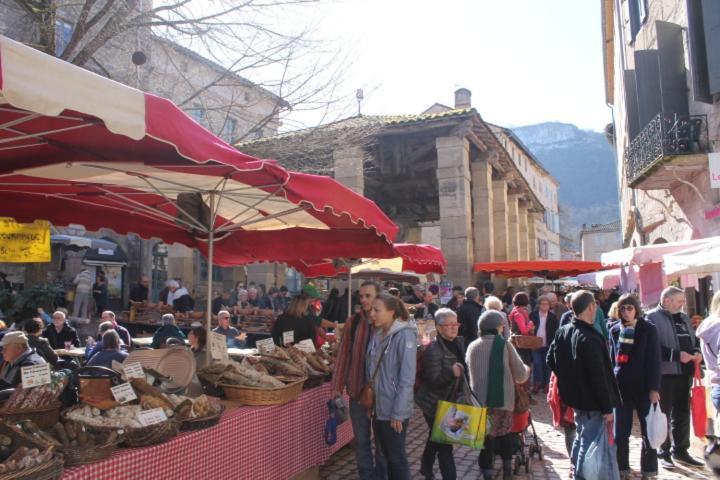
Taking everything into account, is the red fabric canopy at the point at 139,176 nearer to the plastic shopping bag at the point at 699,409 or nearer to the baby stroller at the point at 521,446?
the baby stroller at the point at 521,446

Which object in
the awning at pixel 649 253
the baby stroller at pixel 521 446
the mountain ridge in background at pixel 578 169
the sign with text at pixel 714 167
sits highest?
the mountain ridge in background at pixel 578 169

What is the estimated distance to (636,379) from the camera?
186 inches

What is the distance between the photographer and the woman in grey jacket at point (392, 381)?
148 inches

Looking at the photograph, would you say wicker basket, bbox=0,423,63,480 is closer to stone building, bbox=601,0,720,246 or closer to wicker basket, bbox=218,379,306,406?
wicker basket, bbox=218,379,306,406

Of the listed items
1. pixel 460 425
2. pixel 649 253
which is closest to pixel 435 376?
pixel 460 425

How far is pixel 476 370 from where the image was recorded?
4480mm

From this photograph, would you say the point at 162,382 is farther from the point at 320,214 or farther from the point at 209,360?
the point at 320,214

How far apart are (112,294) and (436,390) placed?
17053 mm

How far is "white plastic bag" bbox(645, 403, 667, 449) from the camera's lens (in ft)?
15.0

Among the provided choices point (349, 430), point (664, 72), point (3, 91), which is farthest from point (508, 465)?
point (664, 72)

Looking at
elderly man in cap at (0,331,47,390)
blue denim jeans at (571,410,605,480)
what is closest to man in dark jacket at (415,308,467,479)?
blue denim jeans at (571,410,605,480)

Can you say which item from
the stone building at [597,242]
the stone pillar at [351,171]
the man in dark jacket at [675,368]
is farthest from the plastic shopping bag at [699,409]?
the stone building at [597,242]

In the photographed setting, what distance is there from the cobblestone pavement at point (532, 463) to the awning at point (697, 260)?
2074 mm

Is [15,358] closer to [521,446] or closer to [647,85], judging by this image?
[521,446]
